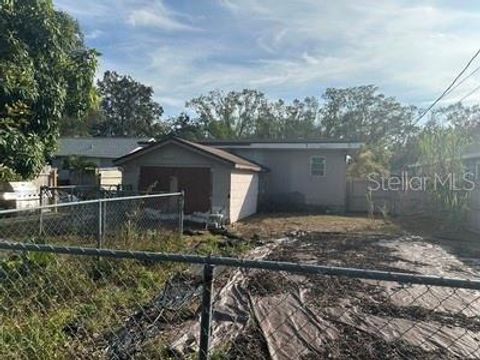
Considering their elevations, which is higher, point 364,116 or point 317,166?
point 364,116

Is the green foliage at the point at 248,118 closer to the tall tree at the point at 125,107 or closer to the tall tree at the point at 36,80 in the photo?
the tall tree at the point at 125,107

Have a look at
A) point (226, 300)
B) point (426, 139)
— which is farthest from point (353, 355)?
point (426, 139)

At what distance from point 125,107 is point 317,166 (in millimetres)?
41750

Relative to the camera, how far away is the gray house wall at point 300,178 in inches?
771

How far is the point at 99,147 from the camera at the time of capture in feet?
106

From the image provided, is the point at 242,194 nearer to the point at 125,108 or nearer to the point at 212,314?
the point at 212,314

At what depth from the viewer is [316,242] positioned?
11047 mm

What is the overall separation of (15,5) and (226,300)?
5216 mm

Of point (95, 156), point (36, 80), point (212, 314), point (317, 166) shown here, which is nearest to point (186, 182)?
point (317, 166)

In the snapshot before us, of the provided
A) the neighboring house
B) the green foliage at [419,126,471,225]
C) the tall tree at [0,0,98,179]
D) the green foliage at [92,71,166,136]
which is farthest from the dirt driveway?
the green foliage at [92,71,166,136]

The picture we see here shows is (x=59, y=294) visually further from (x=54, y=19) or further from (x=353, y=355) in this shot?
(x=54, y=19)

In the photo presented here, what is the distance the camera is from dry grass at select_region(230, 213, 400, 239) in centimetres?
1310

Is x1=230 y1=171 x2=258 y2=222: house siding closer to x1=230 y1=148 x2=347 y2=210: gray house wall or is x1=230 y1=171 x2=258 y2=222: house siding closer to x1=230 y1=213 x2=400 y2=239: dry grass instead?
x1=230 y1=213 x2=400 y2=239: dry grass

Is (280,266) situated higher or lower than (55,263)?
higher
